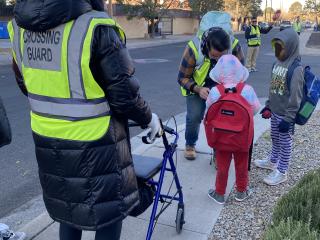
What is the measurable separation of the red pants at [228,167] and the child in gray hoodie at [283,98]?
1.82 ft

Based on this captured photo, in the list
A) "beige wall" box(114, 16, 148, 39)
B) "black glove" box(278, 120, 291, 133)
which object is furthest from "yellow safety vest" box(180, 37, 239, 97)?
"beige wall" box(114, 16, 148, 39)

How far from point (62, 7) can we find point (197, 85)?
106 inches

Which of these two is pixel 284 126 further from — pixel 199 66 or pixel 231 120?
pixel 199 66

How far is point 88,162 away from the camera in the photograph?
2.07m

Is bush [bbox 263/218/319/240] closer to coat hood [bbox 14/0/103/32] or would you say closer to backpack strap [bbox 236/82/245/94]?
backpack strap [bbox 236/82/245/94]

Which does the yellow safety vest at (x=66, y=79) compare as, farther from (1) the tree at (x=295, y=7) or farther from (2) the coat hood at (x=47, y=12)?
(1) the tree at (x=295, y=7)

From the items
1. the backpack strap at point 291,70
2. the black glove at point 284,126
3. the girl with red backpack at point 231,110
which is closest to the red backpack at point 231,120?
the girl with red backpack at point 231,110

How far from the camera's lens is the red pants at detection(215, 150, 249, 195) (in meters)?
3.70

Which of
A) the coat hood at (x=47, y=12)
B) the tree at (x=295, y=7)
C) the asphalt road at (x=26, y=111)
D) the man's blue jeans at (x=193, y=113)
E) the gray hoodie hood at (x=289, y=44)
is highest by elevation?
the tree at (x=295, y=7)

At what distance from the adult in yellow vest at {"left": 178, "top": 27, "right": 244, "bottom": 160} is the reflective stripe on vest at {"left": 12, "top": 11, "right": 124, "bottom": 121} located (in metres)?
2.16

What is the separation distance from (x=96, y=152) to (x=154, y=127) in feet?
1.45

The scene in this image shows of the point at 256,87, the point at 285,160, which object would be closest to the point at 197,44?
the point at 285,160

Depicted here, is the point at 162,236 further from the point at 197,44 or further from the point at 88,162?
the point at 197,44

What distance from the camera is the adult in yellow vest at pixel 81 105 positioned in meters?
1.95
